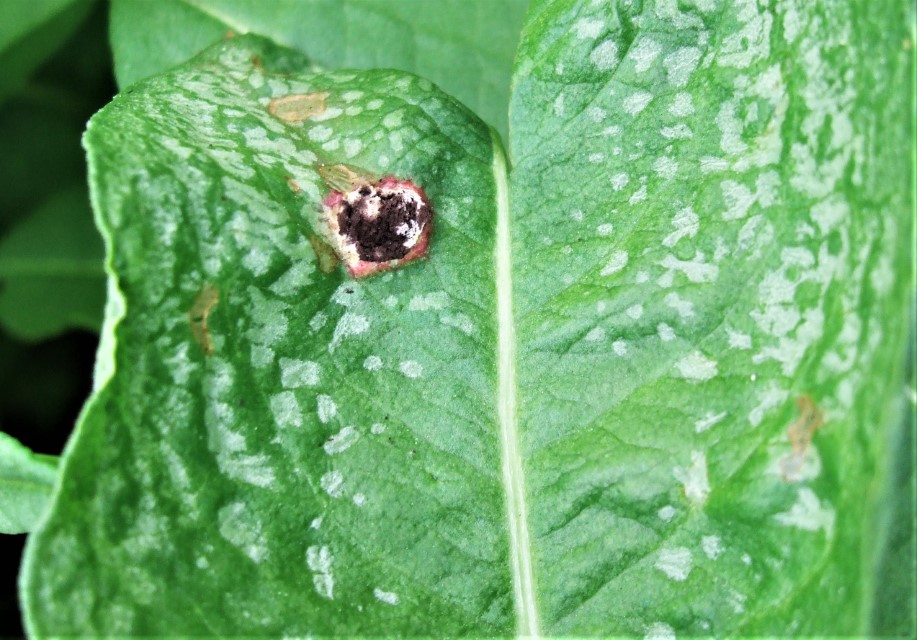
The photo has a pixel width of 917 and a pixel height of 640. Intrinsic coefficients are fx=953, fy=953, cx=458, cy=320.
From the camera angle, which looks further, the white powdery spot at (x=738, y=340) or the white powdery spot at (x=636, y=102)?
the white powdery spot at (x=636, y=102)

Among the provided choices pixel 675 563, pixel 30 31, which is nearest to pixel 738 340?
pixel 675 563

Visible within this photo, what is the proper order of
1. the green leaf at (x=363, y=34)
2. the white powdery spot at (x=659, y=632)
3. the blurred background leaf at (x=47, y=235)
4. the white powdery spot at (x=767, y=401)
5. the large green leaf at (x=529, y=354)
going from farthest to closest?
the blurred background leaf at (x=47, y=235), the green leaf at (x=363, y=34), the white powdery spot at (x=659, y=632), the white powdery spot at (x=767, y=401), the large green leaf at (x=529, y=354)

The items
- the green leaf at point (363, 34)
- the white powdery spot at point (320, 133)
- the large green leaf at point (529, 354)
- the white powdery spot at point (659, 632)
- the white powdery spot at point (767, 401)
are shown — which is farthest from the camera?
the green leaf at point (363, 34)

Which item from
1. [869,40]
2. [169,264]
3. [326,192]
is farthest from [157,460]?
[869,40]

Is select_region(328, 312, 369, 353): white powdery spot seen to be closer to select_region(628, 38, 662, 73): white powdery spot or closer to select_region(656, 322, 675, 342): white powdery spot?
select_region(656, 322, 675, 342): white powdery spot

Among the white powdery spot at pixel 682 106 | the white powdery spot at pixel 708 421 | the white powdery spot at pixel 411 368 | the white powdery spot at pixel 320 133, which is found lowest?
the white powdery spot at pixel 411 368

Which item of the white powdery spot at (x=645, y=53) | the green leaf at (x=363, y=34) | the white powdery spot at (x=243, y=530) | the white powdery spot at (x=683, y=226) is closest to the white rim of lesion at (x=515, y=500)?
the white powdery spot at (x=683, y=226)

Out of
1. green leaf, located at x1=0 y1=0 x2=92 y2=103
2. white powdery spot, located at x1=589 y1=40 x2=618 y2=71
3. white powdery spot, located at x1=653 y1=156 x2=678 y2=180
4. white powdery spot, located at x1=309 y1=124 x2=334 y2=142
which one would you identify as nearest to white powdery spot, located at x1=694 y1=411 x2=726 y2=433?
white powdery spot, located at x1=653 y1=156 x2=678 y2=180

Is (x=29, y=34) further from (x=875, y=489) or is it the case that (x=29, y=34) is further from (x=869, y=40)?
(x=875, y=489)

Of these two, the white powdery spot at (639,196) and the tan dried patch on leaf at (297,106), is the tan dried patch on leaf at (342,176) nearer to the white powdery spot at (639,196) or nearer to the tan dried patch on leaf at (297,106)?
the tan dried patch on leaf at (297,106)
